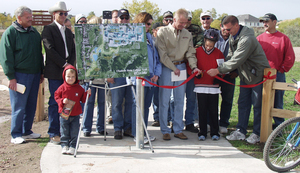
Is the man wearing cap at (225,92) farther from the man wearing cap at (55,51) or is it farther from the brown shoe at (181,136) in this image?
the man wearing cap at (55,51)

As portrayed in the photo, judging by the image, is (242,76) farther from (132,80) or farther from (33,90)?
(33,90)

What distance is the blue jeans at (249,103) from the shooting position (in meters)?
4.98

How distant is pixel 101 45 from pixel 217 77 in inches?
83.2

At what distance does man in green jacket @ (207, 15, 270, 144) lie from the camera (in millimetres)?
4711

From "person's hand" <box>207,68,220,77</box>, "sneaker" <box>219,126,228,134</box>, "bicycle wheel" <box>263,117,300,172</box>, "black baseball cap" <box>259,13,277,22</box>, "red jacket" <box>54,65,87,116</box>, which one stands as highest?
"black baseball cap" <box>259,13,277,22</box>

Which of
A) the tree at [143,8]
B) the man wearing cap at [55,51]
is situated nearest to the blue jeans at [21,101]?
the man wearing cap at [55,51]

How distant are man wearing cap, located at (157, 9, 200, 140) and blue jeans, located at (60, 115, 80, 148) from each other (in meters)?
1.52

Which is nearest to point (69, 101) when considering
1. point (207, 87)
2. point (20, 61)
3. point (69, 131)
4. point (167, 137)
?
point (69, 131)

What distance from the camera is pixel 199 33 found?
5.75 metres

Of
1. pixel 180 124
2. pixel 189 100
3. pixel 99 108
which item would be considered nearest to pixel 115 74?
pixel 99 108

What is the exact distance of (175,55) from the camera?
4.89m

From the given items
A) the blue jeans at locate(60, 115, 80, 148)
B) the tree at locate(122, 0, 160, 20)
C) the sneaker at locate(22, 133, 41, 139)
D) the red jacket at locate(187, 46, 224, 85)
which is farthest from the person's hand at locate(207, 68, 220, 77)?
the tree at locate(122, 0, 160, 20)

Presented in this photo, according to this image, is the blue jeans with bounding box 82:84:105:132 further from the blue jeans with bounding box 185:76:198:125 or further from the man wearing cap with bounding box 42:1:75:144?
the blue jeans with bounding box 185:76:198:125

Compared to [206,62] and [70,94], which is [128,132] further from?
[206,62]
